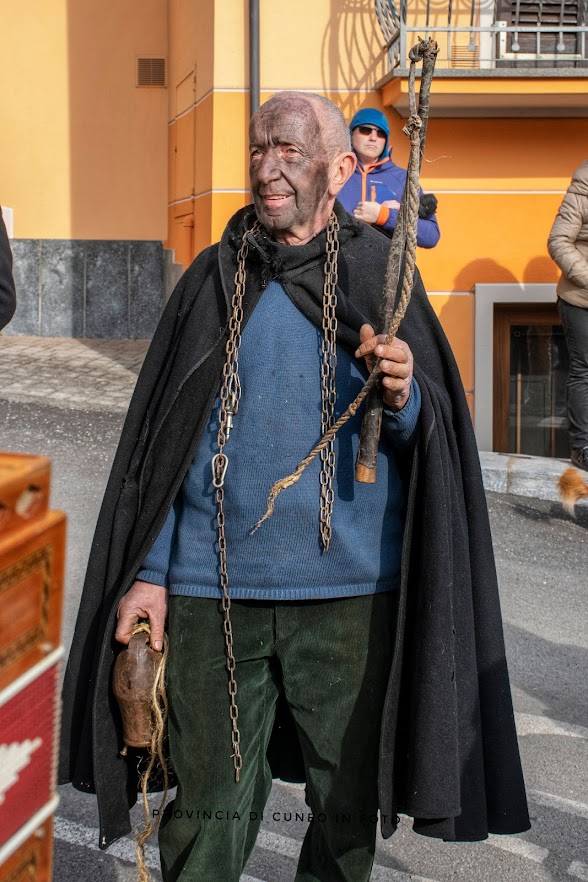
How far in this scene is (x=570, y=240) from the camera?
749cm

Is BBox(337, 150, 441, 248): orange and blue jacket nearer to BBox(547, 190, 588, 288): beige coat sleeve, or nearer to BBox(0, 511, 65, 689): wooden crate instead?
BBox(547, 190, 588, 288): beige coat sleeve

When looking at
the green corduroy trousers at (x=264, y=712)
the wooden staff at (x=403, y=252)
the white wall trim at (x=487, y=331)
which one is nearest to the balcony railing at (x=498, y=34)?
the white wall trim at (x=487, y=331)

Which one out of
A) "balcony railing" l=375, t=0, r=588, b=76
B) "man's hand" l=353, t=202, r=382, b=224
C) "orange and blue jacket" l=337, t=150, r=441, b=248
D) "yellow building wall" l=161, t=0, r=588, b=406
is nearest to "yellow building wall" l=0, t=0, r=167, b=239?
"yellow building wall" l=161, t=0, r=588, b=406

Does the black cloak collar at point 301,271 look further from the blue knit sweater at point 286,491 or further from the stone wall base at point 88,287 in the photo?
the stone wall base at point 88,287

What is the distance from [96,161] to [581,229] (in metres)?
5.80

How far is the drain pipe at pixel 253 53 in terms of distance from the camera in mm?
8719

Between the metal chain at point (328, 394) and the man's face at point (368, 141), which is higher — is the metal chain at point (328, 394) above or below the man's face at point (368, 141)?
below

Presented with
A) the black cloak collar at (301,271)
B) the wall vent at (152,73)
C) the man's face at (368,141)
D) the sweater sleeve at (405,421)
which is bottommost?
the sweater sleeve at (405,421)

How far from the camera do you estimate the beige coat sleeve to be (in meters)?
7.39

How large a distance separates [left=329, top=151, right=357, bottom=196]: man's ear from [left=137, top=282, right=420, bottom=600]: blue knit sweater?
1.03 ft

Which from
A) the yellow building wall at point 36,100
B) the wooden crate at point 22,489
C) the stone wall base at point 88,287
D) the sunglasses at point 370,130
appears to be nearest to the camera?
the wooden crate at point 22,489

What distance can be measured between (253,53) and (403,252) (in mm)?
6726

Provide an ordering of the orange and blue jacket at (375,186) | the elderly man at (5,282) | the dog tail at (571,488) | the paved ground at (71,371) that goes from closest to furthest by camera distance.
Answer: the elderly man at (5,282) → the orange and blue jacket at (375,186) → the dog tail at (571,488) → the paved ground at (71,371)

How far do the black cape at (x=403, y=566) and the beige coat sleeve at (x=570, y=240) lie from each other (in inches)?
186
